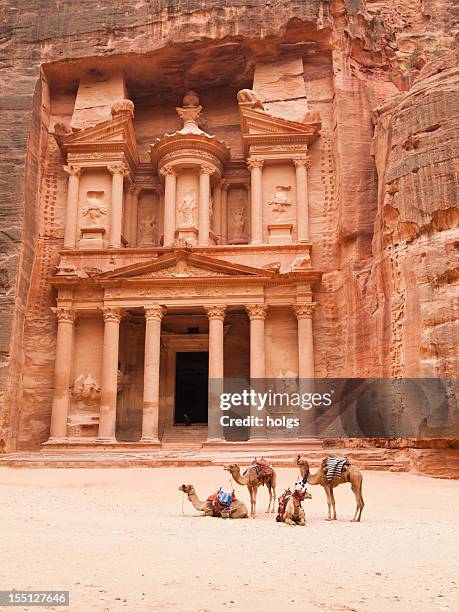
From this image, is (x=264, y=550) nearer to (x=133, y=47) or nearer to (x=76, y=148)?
(x=76, y=148)

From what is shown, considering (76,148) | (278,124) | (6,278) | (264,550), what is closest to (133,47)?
(76,148)

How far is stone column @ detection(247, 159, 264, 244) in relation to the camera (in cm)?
2534

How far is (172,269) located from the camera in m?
24.0

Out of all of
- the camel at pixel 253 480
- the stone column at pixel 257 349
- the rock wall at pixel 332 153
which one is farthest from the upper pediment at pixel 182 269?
the camel at pixel 253 480

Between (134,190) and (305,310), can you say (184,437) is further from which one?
(134,190)

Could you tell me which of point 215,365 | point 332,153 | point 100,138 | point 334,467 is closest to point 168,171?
point 100,138

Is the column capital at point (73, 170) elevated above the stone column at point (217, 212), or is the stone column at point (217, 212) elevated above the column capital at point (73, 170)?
the column capital at point (73, 170)

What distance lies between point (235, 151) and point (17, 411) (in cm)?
1432

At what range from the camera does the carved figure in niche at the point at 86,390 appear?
23.8m

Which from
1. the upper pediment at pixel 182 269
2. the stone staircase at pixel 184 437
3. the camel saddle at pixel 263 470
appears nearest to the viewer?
the camel saddle at pixel 263 470

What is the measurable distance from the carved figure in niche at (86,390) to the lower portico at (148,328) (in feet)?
0.12

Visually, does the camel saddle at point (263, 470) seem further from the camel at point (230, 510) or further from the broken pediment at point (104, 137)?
the broken pediment at point (104, 137)

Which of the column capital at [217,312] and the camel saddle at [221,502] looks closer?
the camel saddle at [221,502]

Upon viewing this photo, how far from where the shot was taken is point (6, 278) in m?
23.2
